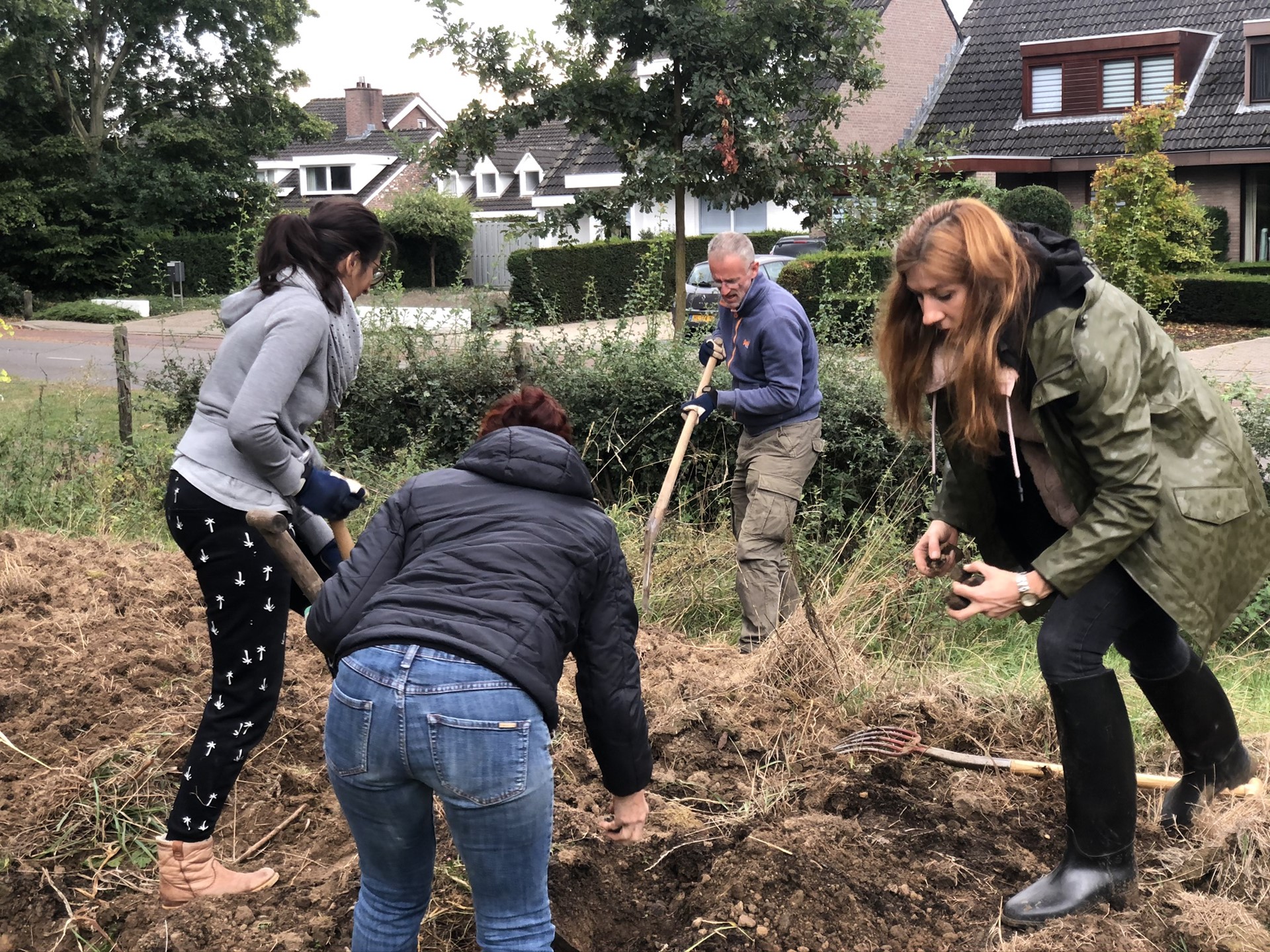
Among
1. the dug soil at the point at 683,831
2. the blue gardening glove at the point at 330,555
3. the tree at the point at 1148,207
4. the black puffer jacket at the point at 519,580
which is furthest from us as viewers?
the tree at the point at 1148,207

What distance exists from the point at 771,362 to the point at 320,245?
117 inches

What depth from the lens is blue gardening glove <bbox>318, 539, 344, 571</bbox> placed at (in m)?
3.63

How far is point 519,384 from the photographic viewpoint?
8344 millimetres

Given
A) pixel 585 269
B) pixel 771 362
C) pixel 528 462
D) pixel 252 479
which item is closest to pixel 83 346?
pixel 585 269

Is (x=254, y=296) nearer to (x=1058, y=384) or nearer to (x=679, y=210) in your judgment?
(x=1058, y=384)

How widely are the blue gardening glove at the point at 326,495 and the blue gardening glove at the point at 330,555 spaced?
7.5 inches

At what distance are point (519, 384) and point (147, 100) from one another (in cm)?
3242

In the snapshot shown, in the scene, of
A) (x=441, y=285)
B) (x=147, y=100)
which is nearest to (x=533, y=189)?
(x=441, y=285)

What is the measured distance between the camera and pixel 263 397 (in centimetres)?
317

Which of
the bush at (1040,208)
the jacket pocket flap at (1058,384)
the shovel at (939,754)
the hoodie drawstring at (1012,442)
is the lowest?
the shovel at (939,754)

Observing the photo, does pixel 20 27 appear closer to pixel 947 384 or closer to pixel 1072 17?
pixel 1072 17

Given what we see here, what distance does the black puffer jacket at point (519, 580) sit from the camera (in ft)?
7.96

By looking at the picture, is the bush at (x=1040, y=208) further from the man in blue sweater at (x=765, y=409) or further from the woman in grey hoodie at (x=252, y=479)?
the woman in grey hoodie at (x=252, y=479)

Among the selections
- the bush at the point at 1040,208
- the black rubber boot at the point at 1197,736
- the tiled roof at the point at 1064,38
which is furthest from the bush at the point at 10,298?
the black rubber boot at the point at 1197,736
